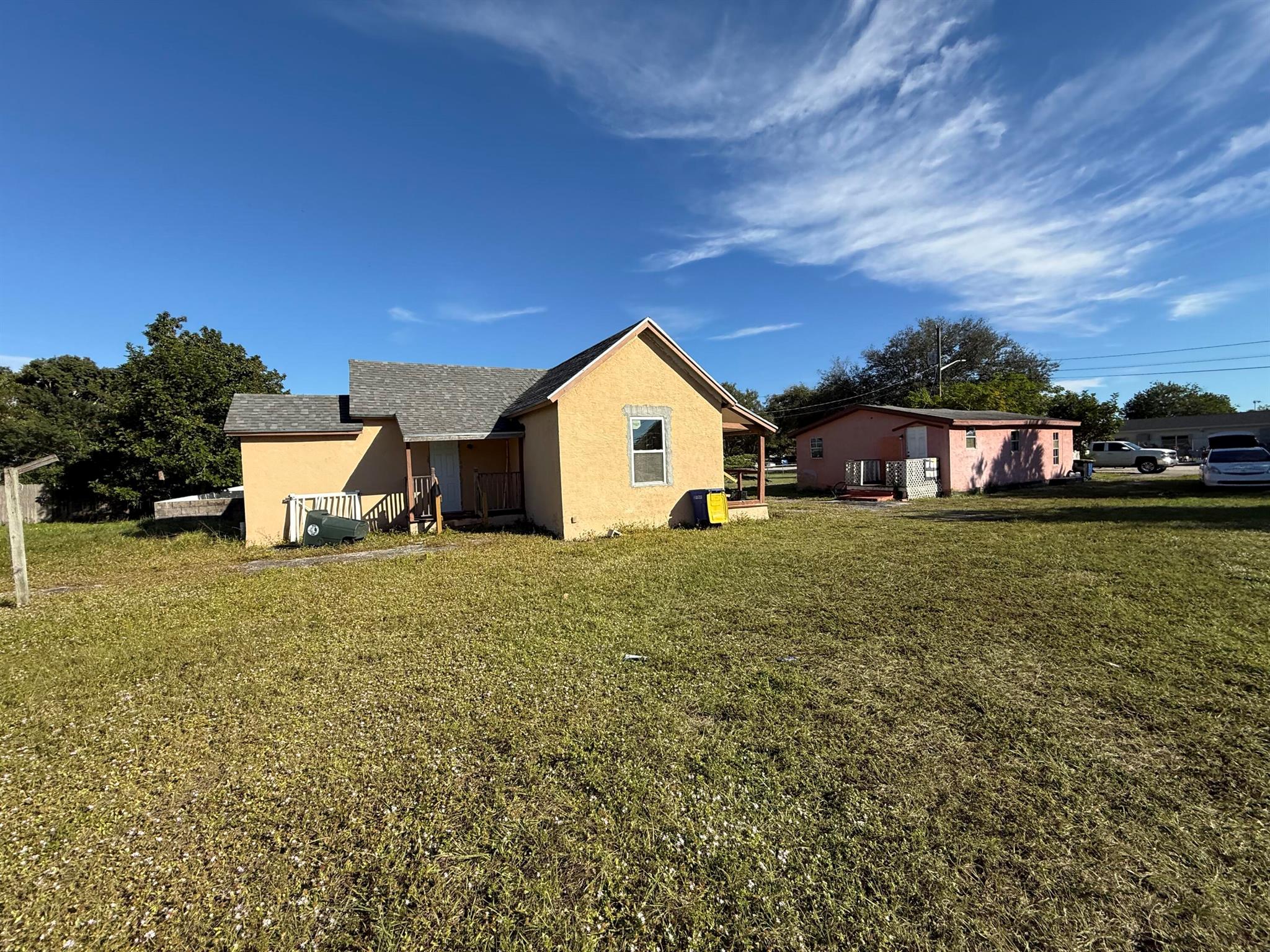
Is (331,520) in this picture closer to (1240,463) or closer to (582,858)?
(582,858)

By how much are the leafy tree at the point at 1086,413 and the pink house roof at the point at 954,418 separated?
9.08 m

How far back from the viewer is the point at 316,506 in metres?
12.8

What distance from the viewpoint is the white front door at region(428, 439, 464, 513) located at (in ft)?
48.3

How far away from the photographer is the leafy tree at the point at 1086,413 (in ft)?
104

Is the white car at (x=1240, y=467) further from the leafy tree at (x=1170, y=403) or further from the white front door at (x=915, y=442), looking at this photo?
the leafy tree at (x=1170, y=403)

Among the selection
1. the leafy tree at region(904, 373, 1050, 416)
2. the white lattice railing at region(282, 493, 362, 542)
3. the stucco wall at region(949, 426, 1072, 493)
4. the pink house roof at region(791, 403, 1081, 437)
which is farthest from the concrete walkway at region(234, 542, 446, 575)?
the leafy tree at region(904, 373, 1050, 416)

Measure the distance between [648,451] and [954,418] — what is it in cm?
1374

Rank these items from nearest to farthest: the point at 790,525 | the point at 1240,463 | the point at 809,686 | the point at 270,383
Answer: the point at 809,686, the point at 790,525, the point at 1240,463, the point at 270,383

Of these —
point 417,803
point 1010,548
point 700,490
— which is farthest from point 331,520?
point 1010,548

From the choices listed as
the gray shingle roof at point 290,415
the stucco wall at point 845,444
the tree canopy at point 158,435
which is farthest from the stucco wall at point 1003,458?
the tree canopy at point 158,435

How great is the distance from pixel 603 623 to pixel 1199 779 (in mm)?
4705

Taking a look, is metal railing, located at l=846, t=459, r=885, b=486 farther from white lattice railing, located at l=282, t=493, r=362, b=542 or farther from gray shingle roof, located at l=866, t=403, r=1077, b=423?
white lattice railing, located at l=282, t=493, r=362, b=542

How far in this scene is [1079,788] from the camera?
9.76 ft

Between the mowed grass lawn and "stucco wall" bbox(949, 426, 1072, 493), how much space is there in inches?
554
